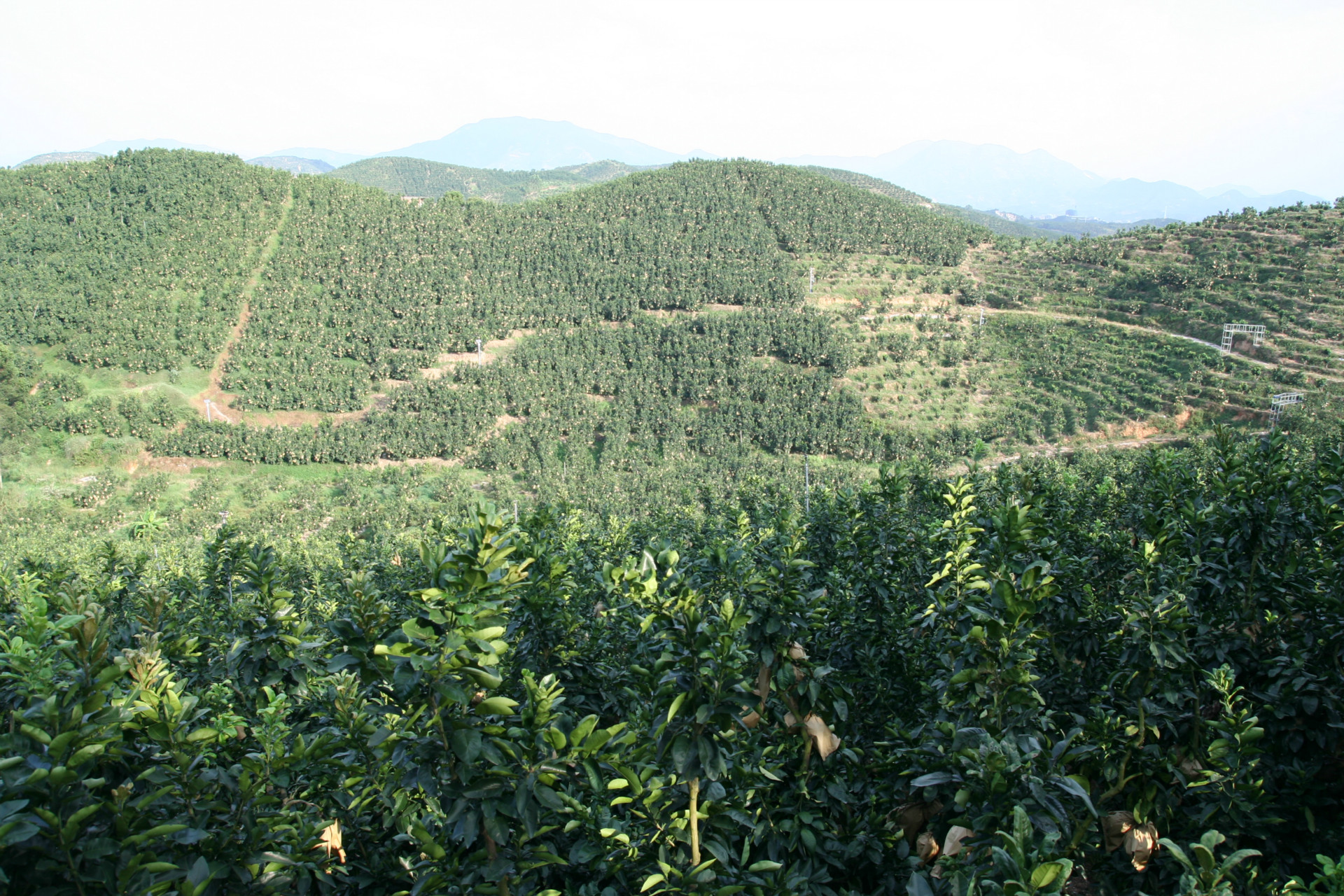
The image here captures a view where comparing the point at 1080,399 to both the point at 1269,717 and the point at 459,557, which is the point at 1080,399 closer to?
the point at 1269,717

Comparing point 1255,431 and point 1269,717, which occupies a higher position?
point 1269,717

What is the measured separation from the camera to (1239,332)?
46.1m

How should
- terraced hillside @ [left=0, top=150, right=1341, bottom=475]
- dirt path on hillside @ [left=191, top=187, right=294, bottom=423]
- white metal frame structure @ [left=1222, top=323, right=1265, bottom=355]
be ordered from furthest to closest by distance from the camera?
1. dirt path on hillside @ [left=191, top=187, right=294, bottom=423]
2. terraced hillside @ [left=0, top=150, right=1341, bottom=475]
3. white metal frame structure @ [left=1222, top=323, right=1265, bottom=355]

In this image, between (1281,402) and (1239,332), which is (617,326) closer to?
(1239,332)

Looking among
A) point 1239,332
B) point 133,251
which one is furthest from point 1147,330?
point 133,251

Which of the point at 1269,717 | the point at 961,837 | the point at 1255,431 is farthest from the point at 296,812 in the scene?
the point at 1255,431

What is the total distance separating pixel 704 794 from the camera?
469 centimetres

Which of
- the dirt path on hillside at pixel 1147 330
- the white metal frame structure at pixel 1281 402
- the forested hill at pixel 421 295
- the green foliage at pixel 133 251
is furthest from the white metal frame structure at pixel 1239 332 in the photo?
the green foliage at pixel 133 251

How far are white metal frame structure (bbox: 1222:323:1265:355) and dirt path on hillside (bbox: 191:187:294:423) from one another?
7199 cm

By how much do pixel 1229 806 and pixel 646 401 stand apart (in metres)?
51.4

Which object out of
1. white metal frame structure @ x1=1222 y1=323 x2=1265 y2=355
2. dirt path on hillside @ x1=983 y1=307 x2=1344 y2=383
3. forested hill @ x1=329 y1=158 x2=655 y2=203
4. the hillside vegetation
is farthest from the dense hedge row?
forested hill @ x1=329 y1=158 x2=655 y2=203

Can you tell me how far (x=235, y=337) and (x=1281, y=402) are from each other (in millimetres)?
75520

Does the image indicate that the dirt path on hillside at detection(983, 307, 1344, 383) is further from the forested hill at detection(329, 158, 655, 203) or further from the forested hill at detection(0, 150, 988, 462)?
the forested hill at detection(329, 158, 655, 203)

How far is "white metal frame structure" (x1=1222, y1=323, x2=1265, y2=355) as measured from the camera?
1785 inches
